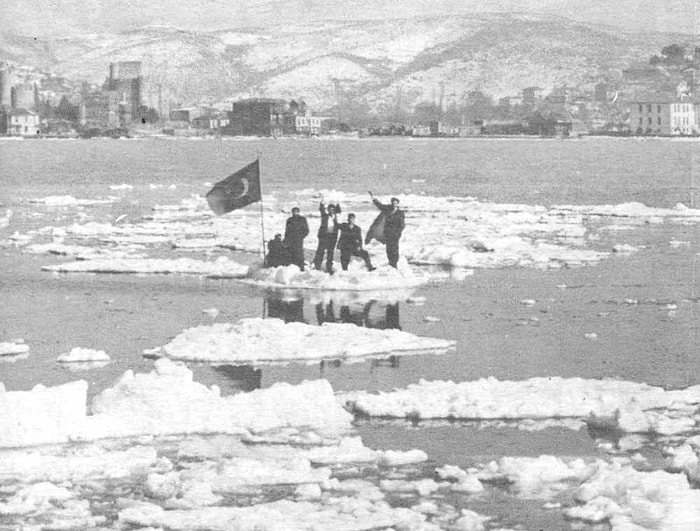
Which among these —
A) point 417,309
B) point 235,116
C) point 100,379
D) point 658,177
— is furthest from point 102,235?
point 235,116

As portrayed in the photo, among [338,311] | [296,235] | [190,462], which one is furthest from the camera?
[296,235]

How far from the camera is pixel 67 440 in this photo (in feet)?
41.4

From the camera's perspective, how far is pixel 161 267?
2731 cm

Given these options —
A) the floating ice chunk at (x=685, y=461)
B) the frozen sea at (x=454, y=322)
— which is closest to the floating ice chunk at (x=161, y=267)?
the frozen sea at (x=454, y=322)

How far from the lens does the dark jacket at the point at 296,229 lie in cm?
2427

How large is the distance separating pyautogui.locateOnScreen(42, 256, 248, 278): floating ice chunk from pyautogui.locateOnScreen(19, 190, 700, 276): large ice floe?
98mm

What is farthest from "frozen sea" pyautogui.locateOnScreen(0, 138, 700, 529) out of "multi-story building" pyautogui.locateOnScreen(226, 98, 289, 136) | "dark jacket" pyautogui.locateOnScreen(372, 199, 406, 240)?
"multi-story building" pyautogui.locateOnScreen(226, 98, 289, 136)

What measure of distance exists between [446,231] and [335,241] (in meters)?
11.6

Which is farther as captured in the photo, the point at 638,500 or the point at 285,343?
the point at 285,343

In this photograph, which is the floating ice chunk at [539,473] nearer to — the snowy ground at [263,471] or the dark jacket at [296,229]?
the snowy ground at [263,471]

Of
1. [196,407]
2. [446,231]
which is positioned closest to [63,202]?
[446,231]

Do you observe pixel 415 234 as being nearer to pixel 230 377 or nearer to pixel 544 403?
pixel 230 377

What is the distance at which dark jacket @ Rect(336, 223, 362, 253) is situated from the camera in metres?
24.9

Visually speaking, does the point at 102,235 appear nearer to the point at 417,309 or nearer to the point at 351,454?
the point at 417,309
